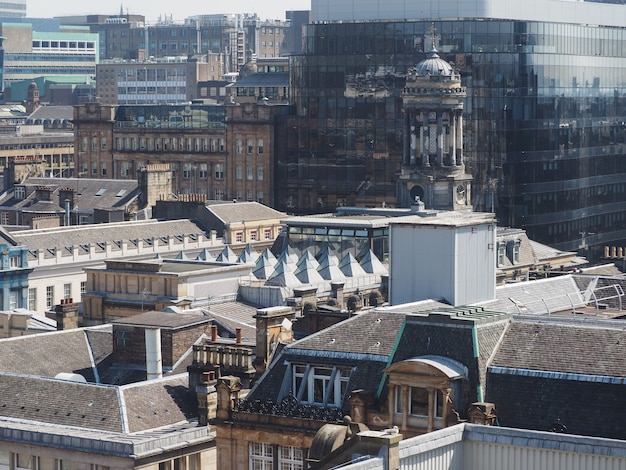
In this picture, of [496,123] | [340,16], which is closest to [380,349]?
[496,123]

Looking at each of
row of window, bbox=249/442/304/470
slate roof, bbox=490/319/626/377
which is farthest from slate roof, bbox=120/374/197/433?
slate roof, bbox=490/319/626/377

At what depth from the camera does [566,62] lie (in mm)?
178125

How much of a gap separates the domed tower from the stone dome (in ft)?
1.28

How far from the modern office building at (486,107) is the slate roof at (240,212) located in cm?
1167

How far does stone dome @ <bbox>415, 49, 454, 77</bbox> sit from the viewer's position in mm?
153875

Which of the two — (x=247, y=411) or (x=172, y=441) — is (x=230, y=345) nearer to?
(x=172, y=441)

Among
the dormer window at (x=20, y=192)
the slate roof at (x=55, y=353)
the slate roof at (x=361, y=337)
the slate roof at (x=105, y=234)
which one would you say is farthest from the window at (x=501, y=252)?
the slate roof at (x=361, y=337)

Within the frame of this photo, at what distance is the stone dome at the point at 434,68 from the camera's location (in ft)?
505

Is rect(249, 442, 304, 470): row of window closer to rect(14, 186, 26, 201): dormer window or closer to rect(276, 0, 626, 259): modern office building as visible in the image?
rect(276, 0, 626, 259): modern office building

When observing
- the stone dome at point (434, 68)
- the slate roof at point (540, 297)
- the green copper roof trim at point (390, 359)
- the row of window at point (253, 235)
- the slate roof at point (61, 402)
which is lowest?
the row of window at point (253, 235)

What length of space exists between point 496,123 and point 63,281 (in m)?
43.7

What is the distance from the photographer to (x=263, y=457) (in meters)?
65.0

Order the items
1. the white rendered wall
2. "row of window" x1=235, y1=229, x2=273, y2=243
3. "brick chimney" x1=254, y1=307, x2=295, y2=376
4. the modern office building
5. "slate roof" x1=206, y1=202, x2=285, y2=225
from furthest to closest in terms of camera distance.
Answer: the modern office building < "slate roof" x1=206, y1=202, x2=285, y2=225 < "row of window" x1=235, y1=229, x2=273, y2=243 < the white rendered wall < "brick chimney" x1=254, y1=307, x2=295, y2=376

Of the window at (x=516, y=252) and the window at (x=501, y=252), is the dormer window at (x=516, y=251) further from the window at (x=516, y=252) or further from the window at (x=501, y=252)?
the window at (x=501, y=252)
